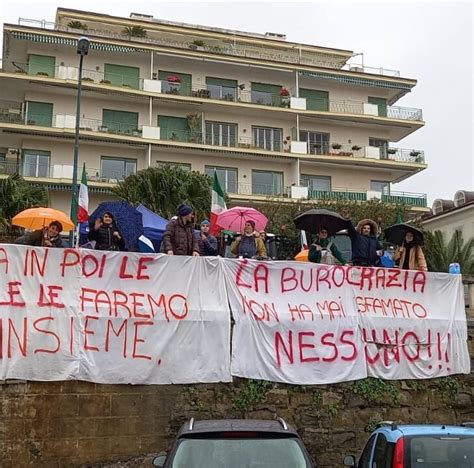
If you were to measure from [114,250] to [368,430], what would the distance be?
15.2 ft

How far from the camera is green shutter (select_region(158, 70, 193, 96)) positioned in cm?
4259

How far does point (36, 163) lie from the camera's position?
39531 mm

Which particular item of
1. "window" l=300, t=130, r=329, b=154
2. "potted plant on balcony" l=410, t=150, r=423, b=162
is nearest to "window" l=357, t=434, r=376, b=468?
"window" l=300, t=130, r=329, b=154

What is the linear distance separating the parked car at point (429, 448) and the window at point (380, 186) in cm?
3955

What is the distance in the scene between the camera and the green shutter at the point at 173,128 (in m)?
41.6

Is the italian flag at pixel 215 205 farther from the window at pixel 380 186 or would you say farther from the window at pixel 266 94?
the window at pixel 380 186

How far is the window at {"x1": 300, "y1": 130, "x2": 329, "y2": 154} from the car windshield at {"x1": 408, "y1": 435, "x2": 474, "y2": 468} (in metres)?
38.8

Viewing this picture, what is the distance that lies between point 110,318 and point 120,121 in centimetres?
3396

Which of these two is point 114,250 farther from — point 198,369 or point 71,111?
point 71,111

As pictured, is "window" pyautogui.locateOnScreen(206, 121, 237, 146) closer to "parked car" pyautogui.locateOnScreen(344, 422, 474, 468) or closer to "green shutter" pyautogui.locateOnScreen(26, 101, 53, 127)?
"green shutter" pyautogui.locateOnScreen(26, 101, 53, 127)

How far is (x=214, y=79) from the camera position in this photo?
44.1 meters

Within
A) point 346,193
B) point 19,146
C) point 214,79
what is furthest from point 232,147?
point 19,146

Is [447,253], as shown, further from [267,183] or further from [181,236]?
[181,236]

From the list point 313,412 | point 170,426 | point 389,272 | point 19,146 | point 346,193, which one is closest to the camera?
point 170,426
